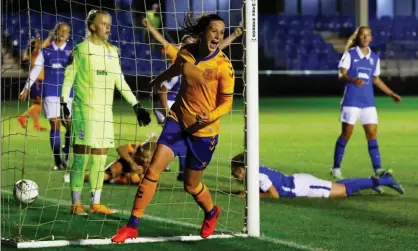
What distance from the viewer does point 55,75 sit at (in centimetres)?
1302

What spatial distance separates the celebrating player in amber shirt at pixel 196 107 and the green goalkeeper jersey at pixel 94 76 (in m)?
1.63

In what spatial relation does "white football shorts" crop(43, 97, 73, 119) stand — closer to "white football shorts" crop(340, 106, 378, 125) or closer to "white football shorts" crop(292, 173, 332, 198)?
"white football shorts" crop(340, 106, 378, 125)

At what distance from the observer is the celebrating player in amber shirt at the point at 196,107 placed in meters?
6.89

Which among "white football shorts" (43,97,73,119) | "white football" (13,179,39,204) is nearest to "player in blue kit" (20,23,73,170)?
"white football shorts" (43,97,73,119)

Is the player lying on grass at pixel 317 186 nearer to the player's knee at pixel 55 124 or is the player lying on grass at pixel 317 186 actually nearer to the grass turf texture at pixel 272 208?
the grass turf texture at pixel 272 208

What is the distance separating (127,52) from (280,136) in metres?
15.0

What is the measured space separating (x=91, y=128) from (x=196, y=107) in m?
1.84

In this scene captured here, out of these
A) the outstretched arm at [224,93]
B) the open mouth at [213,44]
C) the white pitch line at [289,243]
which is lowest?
the white pitch line at [289,243]

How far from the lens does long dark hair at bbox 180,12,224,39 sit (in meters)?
6.95

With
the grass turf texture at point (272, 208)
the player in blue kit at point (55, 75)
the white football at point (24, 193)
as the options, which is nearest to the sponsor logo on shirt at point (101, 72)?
the grass turf texture at point (272, 208)

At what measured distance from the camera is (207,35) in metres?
6.92

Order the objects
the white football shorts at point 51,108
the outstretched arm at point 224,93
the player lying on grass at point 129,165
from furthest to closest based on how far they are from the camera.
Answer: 1. the white football shorts at point 51,108
2. the player lying on grass at point 129,165
3. the outstretched arm at point 224,93

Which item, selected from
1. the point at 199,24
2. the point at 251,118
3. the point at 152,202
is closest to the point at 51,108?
the point at 152,202

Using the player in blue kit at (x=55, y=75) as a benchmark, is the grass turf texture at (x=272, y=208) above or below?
below
